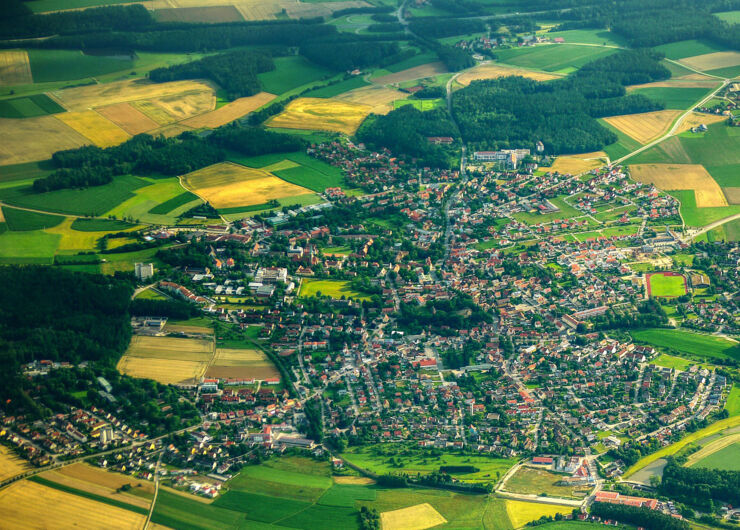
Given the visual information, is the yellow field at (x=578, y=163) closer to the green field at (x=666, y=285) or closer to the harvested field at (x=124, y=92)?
the green field at (x=666, y=285)

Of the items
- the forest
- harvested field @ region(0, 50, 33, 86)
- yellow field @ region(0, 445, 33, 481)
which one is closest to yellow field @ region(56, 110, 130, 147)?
harvested field @ region(0, 50, 33, 86)

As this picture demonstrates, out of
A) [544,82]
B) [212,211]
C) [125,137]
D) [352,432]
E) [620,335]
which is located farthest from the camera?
[544,82]

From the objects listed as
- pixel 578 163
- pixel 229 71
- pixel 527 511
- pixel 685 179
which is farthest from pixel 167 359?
pixel 229 71

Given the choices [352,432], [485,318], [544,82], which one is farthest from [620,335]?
[544,82]

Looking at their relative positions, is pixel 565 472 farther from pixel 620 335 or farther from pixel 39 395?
pixel 39 395

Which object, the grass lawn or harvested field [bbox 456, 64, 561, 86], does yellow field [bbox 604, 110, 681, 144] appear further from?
the grass lawn

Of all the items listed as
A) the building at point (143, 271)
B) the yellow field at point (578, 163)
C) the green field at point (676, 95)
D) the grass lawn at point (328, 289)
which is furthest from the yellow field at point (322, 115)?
the building at point (143, 271)

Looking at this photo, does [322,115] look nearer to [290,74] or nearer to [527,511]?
[290,74]
